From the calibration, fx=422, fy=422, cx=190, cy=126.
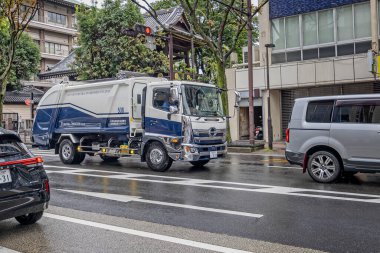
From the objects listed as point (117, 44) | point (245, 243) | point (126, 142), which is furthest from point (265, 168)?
point (117, 44)

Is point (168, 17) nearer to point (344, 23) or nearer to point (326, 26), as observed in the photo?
point (326, 26)

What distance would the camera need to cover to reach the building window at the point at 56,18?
2201 inches

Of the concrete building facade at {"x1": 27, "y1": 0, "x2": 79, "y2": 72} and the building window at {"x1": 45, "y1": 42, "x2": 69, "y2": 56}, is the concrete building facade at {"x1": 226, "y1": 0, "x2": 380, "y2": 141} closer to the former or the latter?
Result: the concrete building facade at {"x1": 27, "y1": 0, "x2": 79, "y2": 72}

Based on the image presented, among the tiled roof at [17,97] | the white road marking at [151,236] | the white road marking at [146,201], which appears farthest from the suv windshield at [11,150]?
the tiled roof at [17,97]

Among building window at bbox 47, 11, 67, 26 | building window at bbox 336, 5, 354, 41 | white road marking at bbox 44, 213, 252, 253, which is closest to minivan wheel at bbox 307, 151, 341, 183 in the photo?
white road marking at bbox 44, 213, 252, 253

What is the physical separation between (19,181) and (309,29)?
20.2m

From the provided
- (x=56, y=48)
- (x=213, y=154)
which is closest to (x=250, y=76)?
(x=213, y=154)

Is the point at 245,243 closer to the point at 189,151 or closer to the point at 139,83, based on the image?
the point at 189,151

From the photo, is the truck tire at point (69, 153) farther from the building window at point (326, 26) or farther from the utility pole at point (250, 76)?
the building window at point (326, 26)

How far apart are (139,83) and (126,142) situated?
80.2 inches

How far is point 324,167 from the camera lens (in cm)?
998

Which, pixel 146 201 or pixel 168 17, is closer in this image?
pixel 146 201

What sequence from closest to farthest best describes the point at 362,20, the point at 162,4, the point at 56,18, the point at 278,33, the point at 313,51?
the point at 362,20
the point at 313,51
the point at 278,33
the point at 162,4
the point at 56,18

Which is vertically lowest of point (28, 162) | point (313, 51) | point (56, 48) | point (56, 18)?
point (28, 162)
